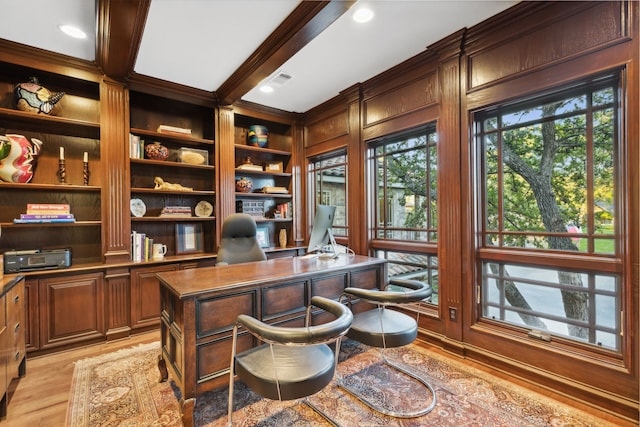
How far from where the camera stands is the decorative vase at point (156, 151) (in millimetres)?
3355

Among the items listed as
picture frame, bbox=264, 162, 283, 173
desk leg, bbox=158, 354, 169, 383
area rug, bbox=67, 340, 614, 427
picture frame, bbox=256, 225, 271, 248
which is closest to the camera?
area rug, bbox=67, 340, 614, 427

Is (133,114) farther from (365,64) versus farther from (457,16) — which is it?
(457,16)

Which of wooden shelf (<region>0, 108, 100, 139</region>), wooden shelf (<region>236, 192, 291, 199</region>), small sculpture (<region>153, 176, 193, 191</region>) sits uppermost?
wooden shelf (<region>0, 108, 100, 139</region>)

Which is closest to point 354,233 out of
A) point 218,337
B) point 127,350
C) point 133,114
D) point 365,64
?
point 365,64

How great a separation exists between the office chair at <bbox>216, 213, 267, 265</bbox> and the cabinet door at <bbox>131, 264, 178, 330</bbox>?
0.87 meters

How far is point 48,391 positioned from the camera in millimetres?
2035

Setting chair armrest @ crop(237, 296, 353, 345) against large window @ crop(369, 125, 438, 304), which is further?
large window @ crop(369, 125, 438, 304)

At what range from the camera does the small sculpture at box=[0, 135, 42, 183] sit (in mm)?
2521

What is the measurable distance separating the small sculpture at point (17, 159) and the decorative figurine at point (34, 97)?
298 mm

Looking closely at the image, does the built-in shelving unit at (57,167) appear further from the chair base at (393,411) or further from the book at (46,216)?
the chair base at (393,411)

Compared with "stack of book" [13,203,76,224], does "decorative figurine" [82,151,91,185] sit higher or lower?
higher

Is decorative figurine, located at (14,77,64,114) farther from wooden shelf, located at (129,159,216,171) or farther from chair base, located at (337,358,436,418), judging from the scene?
chair base, located at (337,358,436,418)

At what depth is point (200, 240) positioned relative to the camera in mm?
3807

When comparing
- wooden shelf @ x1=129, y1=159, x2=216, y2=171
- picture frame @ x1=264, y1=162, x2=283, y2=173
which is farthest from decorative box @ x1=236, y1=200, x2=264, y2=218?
wooden shelf @ x1=129, y1=159, x2=216, y2=171
